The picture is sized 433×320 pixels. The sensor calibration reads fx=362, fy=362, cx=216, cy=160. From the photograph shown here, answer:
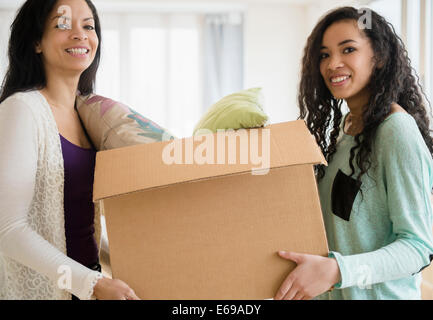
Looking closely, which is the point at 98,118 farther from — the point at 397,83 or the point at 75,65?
the point at 397,83

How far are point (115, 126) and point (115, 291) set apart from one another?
0.37 meters

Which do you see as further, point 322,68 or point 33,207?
point 322,68

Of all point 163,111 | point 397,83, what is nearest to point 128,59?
point 163,111

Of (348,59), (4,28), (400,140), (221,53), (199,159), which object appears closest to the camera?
(199,159)

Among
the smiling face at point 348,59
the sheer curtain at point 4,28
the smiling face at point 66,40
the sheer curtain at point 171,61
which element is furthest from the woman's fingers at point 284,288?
the sheer curtain at point 4,28

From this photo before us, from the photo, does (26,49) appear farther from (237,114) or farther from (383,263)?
(383,263)

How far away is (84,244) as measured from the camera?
917 millimetres

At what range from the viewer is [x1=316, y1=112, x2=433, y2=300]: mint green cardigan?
2.36 feet

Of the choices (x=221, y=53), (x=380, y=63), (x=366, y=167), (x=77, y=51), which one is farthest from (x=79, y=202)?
(x=221, y=53)

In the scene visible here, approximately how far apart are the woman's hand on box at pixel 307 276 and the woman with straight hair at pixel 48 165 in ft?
0.95

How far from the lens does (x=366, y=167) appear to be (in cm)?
80

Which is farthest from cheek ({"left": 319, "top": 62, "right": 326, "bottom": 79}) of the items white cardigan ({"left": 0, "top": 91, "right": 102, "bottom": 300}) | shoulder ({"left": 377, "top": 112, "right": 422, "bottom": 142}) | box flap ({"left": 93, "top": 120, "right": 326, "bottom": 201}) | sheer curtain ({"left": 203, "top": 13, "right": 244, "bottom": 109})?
sheer curtain ({"left": 203, "top": 13, "right": 244, "bottom": 109})

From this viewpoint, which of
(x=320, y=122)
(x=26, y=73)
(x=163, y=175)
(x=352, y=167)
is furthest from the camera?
(x=320, y=122)

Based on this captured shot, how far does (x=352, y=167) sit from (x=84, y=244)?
2.23ft
